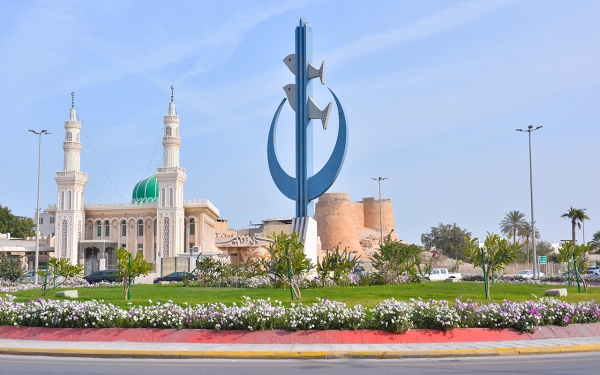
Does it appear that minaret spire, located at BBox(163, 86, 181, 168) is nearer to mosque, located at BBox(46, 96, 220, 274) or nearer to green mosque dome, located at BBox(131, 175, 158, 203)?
mosque, located at BBox(46, 96, 220, 274)

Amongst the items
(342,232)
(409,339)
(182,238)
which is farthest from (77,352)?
(342,232)

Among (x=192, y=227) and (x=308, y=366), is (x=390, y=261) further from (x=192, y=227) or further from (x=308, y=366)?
(x=192, y=227)

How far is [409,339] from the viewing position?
39.3ft

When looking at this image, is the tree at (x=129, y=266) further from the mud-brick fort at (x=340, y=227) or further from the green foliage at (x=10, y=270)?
the mud-brick fort at (x=340, y=227)

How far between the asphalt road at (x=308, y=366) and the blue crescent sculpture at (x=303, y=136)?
1366 centimetres

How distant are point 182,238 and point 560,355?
46549 millimetres

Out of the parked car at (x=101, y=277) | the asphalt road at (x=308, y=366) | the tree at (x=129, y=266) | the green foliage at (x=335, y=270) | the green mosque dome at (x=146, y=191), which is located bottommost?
the asphalt road at (x=308, y=366)

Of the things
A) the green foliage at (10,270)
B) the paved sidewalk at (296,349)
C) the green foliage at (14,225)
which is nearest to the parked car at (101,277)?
the green foliage at (10,270)

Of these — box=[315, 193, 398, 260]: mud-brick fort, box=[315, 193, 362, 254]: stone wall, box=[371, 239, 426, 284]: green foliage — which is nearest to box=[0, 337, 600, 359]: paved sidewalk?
box=[371, 239, 426, 284]: green foliage

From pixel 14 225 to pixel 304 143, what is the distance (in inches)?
2502

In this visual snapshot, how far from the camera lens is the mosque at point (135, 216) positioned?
5456cm

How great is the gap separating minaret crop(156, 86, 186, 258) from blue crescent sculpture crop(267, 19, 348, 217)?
98.7 feet

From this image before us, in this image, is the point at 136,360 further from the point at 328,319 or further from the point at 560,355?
the point at 560,355

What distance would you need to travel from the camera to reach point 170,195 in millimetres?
54812
